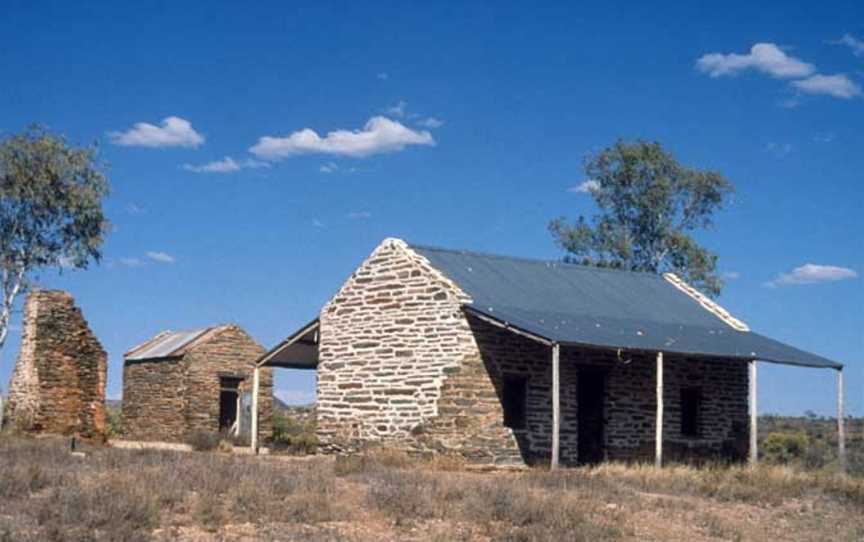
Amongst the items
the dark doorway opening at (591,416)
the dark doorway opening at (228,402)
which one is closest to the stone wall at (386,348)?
the dark doorway opening at (591,416)

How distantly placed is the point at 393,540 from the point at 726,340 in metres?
15.2

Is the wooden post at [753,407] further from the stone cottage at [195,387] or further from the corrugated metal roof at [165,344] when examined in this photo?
the corrugated metal roof at [165,344]

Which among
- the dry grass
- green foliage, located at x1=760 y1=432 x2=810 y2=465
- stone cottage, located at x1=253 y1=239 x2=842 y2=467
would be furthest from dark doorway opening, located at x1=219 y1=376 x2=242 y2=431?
green foliage, located at x1=760 y1=432 x2=810 y2=465

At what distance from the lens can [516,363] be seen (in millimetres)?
24422

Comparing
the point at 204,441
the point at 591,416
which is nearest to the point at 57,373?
the point at 204,441

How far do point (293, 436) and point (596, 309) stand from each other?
15.2 meters

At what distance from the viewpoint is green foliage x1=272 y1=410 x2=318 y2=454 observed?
3014 cm

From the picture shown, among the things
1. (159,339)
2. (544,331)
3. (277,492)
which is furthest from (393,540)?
(159,339)

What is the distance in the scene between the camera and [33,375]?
95.5 ft

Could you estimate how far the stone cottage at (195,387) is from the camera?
34.9 metres

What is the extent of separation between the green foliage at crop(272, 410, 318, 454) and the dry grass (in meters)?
9.73

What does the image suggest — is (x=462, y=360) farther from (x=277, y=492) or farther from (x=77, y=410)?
(x=77, y=410)

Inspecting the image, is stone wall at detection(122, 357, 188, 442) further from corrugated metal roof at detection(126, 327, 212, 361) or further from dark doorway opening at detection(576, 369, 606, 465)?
dark doorway opening at detection(576, 369, 606, 465)

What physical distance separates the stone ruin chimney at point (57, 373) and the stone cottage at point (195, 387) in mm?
4929
